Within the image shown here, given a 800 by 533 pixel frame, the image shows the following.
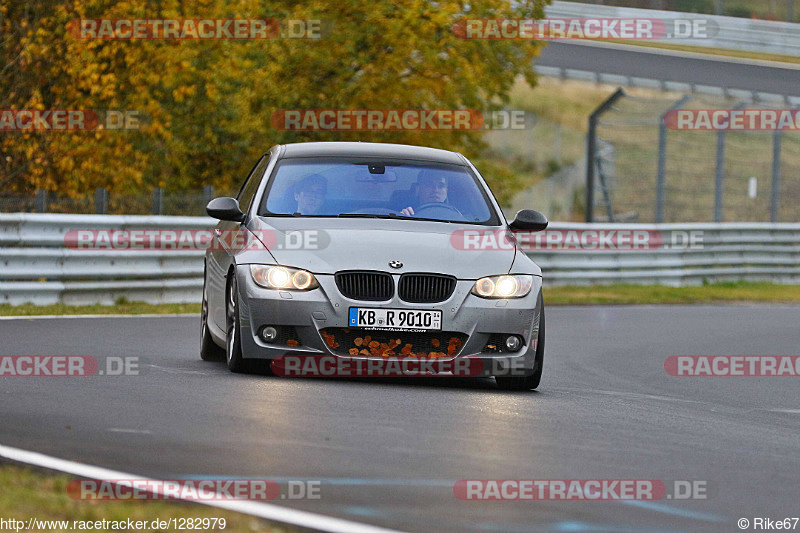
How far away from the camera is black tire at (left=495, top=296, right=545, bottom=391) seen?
10.3 m

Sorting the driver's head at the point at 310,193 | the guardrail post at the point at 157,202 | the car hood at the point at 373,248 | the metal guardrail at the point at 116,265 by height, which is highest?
the driver's head at the point at 310,193

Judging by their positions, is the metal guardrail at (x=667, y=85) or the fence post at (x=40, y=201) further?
the metal guardrail at (x=667, y=85)

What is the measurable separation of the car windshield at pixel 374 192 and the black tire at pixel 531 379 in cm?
103

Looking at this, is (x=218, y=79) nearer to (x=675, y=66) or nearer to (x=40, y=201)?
(x=40, y=201)

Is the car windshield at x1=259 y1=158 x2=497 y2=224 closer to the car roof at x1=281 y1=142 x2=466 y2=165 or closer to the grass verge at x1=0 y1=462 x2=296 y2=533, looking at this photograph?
the car roof at x1=281 y1=142 x2=466 y2=165

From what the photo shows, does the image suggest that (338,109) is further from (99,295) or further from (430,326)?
(430,326)

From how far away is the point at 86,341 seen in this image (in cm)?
1303

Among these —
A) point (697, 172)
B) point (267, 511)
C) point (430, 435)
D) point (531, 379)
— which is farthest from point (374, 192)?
point (697, 172)

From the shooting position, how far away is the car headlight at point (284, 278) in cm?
986

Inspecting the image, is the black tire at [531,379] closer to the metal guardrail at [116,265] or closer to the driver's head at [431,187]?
the driver's head at [431,187]

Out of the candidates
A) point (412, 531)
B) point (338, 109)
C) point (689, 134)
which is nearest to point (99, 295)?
point (338, 109)

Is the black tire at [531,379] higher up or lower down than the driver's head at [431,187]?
lower down

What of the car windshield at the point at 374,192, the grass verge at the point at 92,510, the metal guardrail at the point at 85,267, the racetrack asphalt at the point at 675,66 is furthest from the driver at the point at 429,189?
the racetrack asphalt at the point at 675,66

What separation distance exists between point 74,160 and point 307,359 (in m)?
16.4
